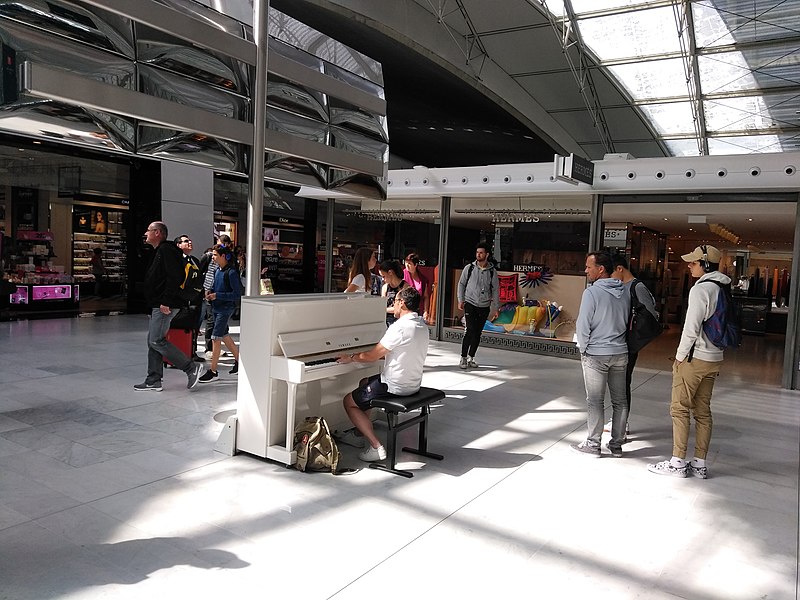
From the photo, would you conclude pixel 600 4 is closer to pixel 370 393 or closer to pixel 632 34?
pixel 632 34

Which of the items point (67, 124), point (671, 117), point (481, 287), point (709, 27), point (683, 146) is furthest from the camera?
point (683, 146)

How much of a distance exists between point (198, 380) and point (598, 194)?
21.9 ft

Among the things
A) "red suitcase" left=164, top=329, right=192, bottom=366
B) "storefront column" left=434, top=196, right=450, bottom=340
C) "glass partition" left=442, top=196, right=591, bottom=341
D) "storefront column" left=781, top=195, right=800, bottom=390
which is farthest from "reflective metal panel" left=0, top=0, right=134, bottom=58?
"storefront column" left=781, top=195, right=800, bottom=390

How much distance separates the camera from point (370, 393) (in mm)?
4457

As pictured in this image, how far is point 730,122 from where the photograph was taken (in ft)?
58.9

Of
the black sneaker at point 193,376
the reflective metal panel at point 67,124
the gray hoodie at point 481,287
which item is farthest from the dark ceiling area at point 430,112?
the reflective metal panel at point 67,124

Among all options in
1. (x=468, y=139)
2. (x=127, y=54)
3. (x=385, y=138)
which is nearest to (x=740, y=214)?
(x=385, y=138)

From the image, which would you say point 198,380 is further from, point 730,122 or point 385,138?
point 730,122

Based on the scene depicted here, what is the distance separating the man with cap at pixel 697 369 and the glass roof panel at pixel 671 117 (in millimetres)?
14440

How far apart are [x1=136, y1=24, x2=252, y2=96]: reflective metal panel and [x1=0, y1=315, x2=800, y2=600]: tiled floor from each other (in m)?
2.69

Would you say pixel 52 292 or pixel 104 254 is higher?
pixel 104 254

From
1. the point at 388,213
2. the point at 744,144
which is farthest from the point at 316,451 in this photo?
the point at 744,144

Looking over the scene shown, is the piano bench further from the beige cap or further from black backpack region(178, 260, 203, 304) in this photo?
black backpack region(178, 260, 203, 304)

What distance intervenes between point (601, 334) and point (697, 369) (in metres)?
0.73
